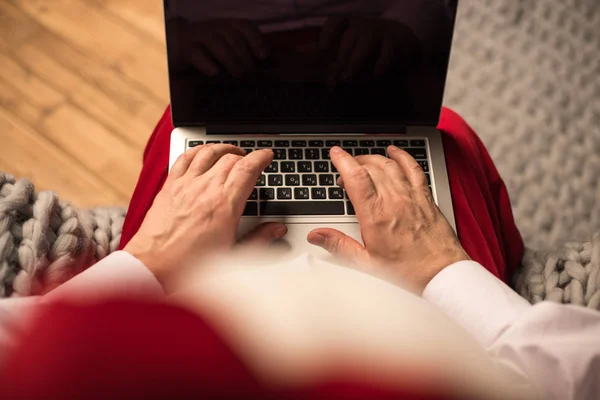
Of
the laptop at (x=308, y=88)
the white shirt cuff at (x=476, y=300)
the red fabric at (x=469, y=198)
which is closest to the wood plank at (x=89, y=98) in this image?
the red fabric at (x=469, y=198)

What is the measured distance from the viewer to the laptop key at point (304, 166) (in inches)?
27.8

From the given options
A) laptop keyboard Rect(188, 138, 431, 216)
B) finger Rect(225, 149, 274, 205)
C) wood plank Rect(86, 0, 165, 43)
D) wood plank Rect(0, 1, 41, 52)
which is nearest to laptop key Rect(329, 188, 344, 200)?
laptop keyboard Rect(188, 138, 431, 216)

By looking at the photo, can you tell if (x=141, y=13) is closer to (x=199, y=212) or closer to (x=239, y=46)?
(x=239, y=46)

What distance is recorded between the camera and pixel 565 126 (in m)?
1.10

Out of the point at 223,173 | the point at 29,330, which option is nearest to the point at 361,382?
the point at 29,330

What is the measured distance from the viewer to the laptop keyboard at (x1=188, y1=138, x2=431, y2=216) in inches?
26.6

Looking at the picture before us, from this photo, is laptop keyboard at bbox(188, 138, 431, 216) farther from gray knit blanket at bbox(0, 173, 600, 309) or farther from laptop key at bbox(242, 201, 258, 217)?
gray knit blanket at bbox(0, 173, 600, 309)

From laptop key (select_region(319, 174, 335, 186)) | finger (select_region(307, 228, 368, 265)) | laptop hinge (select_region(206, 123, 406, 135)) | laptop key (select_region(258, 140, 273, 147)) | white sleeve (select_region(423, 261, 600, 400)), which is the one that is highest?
laptop hinge (select_region(206, 123, 406, 135))

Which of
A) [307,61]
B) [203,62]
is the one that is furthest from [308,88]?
[203,62]

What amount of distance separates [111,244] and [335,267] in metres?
0.45

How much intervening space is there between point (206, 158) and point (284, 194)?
12 cm

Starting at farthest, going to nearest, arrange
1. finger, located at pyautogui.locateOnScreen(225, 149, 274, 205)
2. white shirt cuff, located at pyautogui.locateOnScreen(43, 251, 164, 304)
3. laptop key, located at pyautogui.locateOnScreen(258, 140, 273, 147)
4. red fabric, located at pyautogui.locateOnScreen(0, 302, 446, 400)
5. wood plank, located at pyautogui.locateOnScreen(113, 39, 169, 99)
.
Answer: wood plank, located at pyautogui.locateOnScreen(113, 39, 169, 99) < laptop key, located at pyautogui.locateOnScreen(258, 140, 273, 147) < finger, located at pyautogui.locateOnScreen(225, 149, 274, 205) < white shirt cuff, located at pyautogui.locateOnScreen(43, 251, 164, 304) < red fabric, located at pyautogui.locateOnScreen(0, 302, 446, 400)

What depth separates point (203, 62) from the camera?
664 millimetres

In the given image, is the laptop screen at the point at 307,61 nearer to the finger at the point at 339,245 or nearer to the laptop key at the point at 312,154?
the laptop key at the point at 312,154
